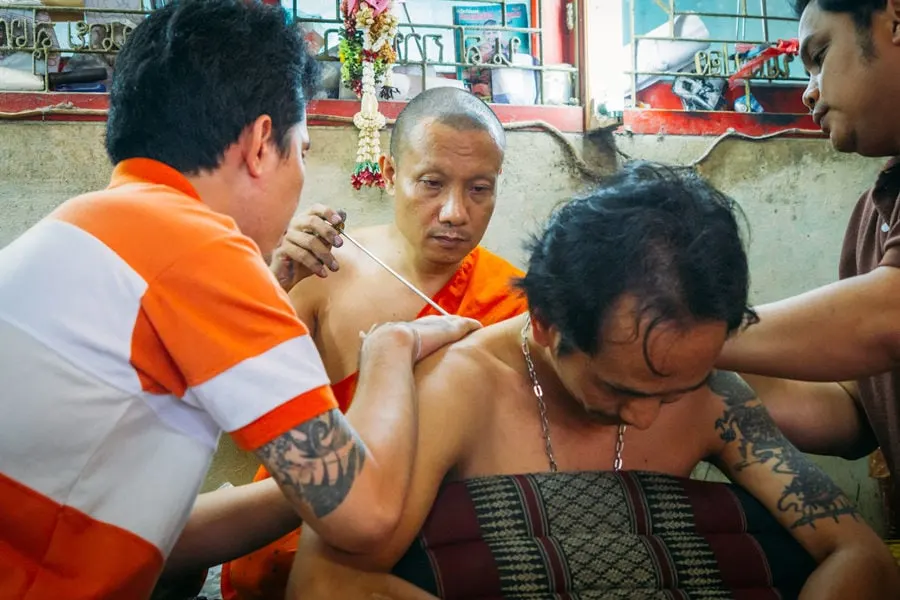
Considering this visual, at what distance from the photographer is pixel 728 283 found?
1645mm

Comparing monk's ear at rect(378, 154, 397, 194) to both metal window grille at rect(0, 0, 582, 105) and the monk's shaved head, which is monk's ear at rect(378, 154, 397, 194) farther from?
metal window grille at rect(0, 0, 582, 105)

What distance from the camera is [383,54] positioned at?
3.12 m

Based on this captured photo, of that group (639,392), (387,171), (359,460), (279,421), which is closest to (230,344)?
(279,421)

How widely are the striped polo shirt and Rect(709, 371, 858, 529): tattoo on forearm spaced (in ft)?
3.61

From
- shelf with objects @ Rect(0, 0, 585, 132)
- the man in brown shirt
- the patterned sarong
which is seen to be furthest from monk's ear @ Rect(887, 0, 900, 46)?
shelf with objects @ Rect(0, 0, 585, 132)

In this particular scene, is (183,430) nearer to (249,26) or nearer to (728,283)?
(249,26)

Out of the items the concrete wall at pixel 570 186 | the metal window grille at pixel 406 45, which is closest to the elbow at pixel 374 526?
the concrete wall at pixel 570 186

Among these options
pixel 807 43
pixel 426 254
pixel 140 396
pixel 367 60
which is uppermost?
pixel 367 60

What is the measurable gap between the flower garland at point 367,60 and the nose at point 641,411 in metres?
1.58

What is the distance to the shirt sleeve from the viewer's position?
4.27 ft

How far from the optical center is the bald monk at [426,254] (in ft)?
8.91

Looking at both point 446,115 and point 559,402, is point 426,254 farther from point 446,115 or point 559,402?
point 559,402

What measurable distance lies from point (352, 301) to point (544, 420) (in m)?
1.09

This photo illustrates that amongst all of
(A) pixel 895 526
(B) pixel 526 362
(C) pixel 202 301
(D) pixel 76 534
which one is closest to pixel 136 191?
(C) pixel 202 301
